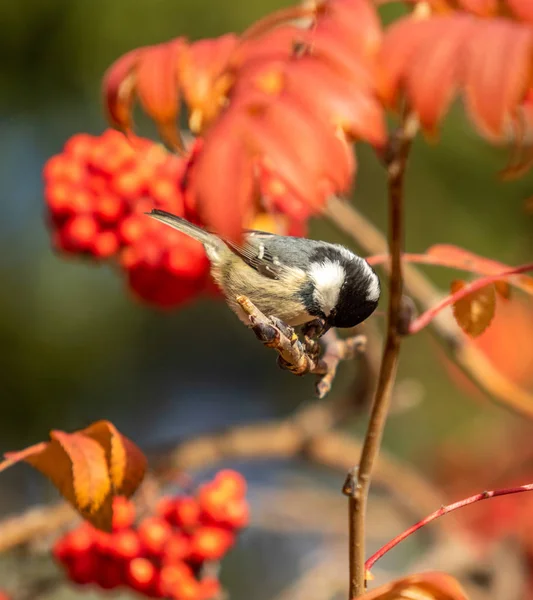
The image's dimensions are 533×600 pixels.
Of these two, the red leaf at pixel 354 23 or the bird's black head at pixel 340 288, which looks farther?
the bird's black head at pixel 340 288

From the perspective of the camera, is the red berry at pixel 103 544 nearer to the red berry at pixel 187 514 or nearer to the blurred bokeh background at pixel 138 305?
the red berry at pixel 187 514

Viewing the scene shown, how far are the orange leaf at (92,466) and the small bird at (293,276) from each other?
33cm

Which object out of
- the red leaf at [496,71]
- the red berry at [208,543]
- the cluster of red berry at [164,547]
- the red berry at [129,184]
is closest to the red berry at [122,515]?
the cluster of red berry at [164,547]

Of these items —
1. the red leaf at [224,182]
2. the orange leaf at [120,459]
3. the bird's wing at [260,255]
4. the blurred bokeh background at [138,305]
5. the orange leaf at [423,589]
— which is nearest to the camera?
the red leaf at [224,182]

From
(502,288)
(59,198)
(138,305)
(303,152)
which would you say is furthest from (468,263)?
(138,305)

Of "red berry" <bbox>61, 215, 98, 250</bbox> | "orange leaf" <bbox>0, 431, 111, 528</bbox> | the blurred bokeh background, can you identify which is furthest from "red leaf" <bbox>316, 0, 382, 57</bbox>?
the blurred bokeh background

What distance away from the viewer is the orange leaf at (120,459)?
0.98 metres

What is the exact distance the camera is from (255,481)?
3.71 meters

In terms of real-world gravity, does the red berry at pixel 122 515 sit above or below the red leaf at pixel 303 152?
below

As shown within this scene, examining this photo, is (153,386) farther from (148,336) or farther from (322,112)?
(322,112)

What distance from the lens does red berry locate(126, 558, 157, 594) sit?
54.7 inches

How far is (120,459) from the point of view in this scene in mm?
986

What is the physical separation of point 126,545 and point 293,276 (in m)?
0.53

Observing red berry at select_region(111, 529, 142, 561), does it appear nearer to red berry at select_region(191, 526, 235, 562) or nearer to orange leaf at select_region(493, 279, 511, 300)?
red berry at select_region(191, 526, 235, 562)
